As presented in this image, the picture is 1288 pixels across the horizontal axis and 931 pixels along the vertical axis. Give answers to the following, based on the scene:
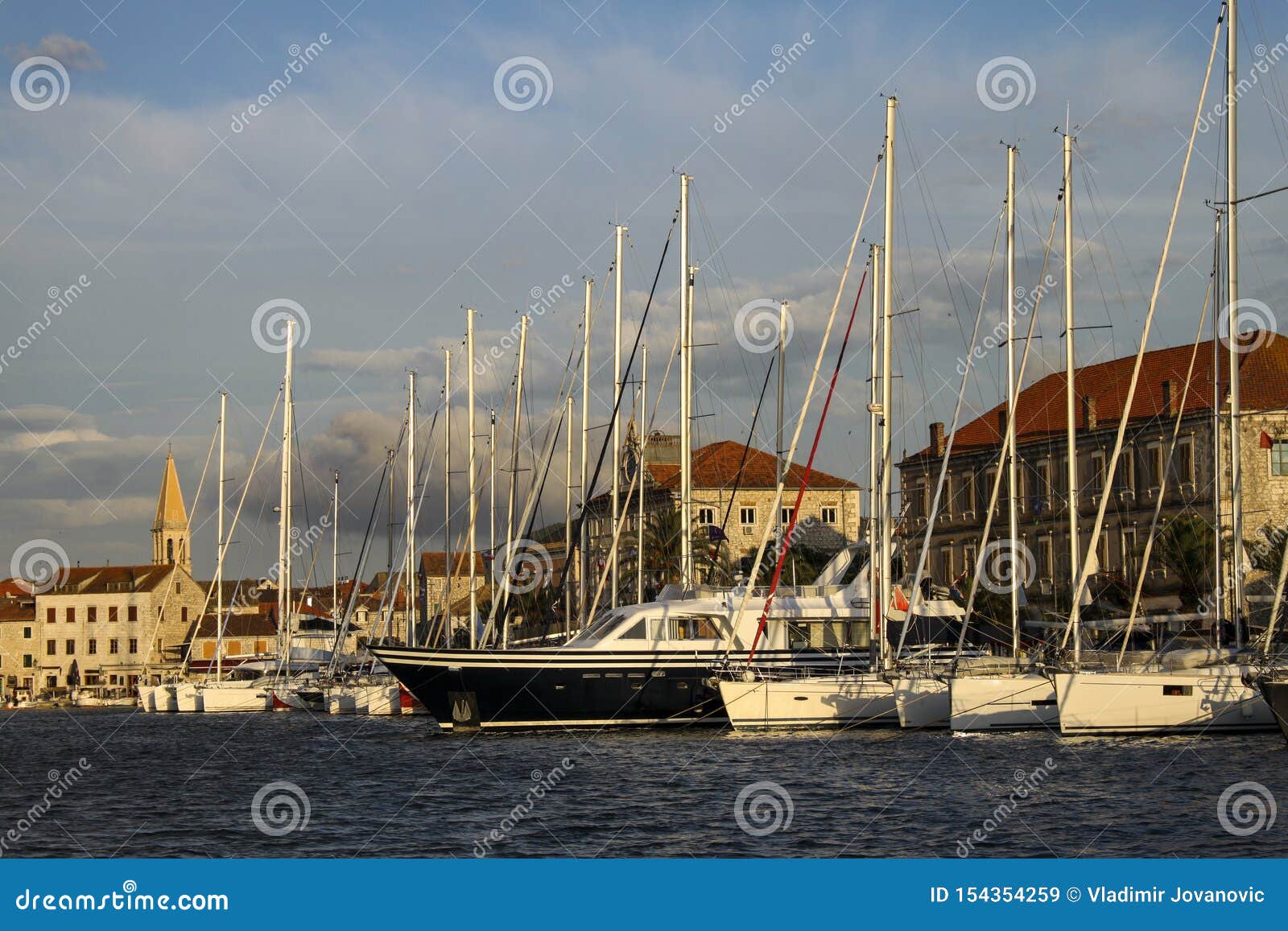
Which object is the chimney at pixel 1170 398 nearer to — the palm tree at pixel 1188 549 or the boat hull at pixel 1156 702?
the palm tree at pixel 1188 549

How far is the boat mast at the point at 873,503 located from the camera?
42875mm

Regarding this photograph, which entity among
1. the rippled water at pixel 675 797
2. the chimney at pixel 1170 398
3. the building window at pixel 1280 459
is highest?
the chimney at pixel 1170 398

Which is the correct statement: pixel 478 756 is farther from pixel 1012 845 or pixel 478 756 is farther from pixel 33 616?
pixel 33 616

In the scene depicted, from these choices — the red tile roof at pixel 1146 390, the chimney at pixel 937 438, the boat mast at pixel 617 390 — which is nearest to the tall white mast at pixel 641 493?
the boat mast at pixel 617 390

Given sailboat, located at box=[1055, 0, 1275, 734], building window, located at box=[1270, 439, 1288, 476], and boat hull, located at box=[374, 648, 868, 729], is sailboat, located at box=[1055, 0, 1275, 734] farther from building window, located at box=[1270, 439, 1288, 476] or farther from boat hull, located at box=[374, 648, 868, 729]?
building window, located at box=[1270, 439, 1288, 476]

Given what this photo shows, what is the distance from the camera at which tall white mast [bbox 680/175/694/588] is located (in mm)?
46250

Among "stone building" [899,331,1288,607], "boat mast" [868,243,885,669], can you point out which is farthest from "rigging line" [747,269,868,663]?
"stone building" [899,331,1288,607]

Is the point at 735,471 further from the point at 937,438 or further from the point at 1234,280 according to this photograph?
the point at 1234,280

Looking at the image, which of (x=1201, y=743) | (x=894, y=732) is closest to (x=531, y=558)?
(x=894, y=732)

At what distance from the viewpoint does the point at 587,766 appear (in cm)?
3512

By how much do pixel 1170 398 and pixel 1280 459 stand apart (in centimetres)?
622

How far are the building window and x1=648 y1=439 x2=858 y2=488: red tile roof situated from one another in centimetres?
3525

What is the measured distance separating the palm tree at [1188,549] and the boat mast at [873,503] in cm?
2067

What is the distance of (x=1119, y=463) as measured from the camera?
299 ft
